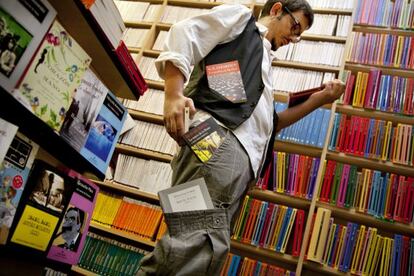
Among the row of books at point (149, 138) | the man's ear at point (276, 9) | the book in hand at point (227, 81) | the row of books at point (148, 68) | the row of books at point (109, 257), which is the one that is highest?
the row of books at point (148, 68)

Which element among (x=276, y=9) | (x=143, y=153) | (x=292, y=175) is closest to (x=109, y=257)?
(x=143, y=153)

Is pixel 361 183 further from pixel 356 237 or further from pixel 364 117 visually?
pixel 364 117

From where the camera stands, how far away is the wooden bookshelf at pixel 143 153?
250cm

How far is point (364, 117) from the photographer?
232cm

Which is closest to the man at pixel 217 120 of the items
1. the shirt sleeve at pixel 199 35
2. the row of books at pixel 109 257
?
the shirt sleeve at pixel 199 35

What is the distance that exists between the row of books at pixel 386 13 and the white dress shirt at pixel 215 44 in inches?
62.6

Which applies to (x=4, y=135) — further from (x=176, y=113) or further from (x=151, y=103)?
(x=151, y=103)

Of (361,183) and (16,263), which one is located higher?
(361,183)

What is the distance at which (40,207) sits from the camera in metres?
0.98

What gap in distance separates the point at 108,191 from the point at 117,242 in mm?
378

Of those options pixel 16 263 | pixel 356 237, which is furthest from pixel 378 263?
pixel 16 263

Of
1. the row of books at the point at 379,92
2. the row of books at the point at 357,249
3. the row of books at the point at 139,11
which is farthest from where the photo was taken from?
the row of books at the point at 139,11

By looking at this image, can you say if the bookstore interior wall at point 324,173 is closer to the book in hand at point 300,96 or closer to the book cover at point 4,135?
the book in hand at point 300,96

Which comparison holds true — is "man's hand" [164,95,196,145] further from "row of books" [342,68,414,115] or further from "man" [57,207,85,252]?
"row of books" [342,68,414,115]
